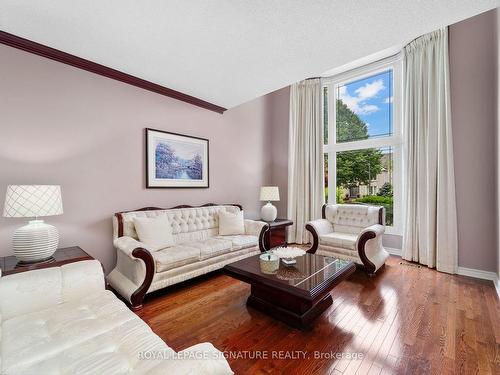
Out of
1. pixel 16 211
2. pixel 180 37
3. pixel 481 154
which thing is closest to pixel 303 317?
pixel 16 211

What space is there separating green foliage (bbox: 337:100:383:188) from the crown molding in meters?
2.73

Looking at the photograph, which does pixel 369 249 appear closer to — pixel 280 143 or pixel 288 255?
pixel 288 255

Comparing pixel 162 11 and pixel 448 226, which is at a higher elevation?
pixel 162 11

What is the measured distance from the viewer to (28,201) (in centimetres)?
190

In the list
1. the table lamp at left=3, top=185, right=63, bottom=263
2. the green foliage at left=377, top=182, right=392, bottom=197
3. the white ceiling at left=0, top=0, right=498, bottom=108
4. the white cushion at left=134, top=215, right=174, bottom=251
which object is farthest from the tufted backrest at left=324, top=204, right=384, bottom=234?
the table lamp at left=3, top=185, right=63, bottom=263

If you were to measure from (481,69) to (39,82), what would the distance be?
5.12m

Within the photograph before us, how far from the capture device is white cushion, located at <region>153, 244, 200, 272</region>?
7.91ft

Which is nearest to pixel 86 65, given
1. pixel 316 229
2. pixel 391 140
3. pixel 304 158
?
pixel 316 229

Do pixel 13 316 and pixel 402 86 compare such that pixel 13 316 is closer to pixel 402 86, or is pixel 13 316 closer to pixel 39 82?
pixel 39 82

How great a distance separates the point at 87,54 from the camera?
249 centimetres

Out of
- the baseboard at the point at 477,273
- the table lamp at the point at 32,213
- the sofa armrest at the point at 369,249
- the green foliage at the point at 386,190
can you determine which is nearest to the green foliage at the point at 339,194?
the green foliage at the point at 386,190

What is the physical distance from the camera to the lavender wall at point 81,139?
2.26 m

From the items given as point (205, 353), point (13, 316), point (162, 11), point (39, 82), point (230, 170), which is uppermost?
point (162, 11)

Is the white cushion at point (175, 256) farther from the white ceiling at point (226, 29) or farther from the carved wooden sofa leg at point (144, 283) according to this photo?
the white ceiling at point (226, 29)
